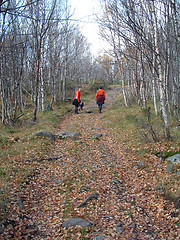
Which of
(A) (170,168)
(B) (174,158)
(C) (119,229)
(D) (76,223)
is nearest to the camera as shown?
(C) (119,229)

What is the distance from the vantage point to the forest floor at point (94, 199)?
157 inches

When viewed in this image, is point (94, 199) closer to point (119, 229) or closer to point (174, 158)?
point (119, 229)

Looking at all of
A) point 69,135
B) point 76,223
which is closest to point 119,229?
point 76,223

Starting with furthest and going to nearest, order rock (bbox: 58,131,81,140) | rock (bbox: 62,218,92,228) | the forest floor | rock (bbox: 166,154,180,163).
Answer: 1. rock (bbox: 58,131,81,140)
2. rock (bbox: 166,154,180,163)
3. rock (bbox: 62,218,92,228)
4. the forest floor

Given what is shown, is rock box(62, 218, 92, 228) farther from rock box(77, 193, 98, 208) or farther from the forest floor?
rock box(77, 193, 98, 208)

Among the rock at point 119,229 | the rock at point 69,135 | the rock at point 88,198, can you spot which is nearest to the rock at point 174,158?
the rock at point 88,198

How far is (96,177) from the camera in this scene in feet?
21.0

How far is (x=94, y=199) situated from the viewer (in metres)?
5.17

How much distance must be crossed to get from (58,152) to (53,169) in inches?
60.0

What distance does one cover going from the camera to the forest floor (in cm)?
400

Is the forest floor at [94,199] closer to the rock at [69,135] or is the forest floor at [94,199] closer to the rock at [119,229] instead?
the rock at [119,229]

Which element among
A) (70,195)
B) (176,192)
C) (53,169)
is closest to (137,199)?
(176,192)

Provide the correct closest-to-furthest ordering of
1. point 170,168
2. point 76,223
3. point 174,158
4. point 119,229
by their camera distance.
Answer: point 119,229
point 76,223
point 170,168
point 174,158

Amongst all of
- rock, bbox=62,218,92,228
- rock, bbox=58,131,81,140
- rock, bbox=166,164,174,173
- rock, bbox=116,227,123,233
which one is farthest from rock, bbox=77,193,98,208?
rock, bbox=58,131,81,140
